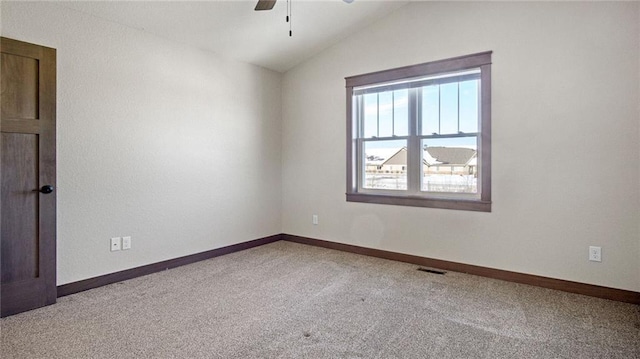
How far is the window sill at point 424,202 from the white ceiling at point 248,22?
205 cm

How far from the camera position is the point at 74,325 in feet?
7.77

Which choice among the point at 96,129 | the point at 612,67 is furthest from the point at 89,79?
the point at 612,67

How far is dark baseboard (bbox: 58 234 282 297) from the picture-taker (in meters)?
2.96

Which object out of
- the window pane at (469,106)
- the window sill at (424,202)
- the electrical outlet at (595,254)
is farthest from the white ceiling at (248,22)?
the electrical outlet at (595,254)

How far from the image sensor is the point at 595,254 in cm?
292

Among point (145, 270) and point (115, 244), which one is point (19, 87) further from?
point (145, 270)

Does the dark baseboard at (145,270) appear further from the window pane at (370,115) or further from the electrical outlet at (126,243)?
the window pane at (370,115)

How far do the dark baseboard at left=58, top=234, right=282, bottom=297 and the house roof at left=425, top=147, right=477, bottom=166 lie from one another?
2.58 metres

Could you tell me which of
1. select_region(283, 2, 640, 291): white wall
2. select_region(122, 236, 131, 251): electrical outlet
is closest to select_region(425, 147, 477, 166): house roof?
select_region(283, 2, 640, 291): white wall

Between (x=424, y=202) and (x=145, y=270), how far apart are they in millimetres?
3056

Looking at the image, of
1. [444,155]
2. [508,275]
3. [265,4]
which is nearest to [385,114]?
[444,155]

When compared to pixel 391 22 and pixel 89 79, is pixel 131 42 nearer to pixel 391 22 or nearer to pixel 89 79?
A: pixel 89 79

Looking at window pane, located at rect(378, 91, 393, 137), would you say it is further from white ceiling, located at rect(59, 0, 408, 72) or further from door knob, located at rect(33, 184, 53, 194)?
door knob, located at rect(33, 184, 53, 194)

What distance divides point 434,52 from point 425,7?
53 centimetres
